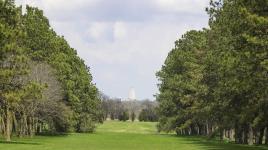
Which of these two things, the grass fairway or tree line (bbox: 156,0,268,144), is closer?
tree line (bbox: 156,0,268,144)

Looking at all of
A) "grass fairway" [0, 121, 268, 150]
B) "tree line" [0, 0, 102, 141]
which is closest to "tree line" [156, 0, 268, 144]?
"grass fairway" [0, 121, 268, 150]

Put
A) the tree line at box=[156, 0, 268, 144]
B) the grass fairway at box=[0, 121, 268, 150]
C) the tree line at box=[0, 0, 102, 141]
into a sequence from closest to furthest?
the tree line at box=[156, 0, 268, 144], the tree line at box=[0, 0, 102, 141], the grass fairway at box=[0, 121, 268, 150]

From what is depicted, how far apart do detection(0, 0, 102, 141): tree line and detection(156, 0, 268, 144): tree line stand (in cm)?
1569

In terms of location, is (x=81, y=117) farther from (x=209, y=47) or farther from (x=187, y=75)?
(x=209, y=47)

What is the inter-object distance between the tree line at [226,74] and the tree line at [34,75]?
1569 centimetres

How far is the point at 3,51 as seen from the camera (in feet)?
159

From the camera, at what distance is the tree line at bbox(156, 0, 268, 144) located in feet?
129

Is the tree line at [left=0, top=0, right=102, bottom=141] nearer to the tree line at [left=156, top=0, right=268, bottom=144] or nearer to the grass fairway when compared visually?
the grass fairway

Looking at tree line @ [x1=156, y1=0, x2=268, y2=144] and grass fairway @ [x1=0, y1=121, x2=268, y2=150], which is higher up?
tree line @ [x1=156, y1=0, x2=268, y2=144]

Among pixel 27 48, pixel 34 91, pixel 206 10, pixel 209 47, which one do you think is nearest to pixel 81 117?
pixel 27 48

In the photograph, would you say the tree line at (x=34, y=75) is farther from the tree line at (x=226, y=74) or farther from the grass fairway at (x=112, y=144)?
the tree line at (x=226, y=74)

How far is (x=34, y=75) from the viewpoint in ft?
253

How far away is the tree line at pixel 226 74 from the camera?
3941 centimetres

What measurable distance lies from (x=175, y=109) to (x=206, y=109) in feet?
105
